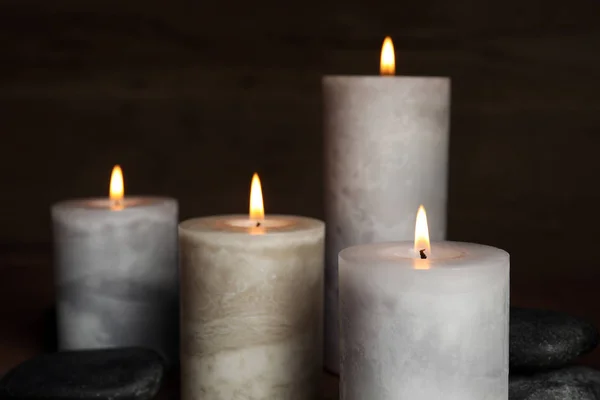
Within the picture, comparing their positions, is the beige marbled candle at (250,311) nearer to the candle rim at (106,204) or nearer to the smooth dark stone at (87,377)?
the smooth dark stone at (87,377)

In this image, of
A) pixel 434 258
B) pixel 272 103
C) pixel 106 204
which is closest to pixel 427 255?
pixel 434 258

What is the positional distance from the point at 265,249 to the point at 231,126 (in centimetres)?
73

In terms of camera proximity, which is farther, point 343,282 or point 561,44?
point 561,44

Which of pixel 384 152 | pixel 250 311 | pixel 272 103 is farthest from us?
pixel 272 103

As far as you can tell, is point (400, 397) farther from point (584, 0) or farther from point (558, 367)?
point (584, 0)

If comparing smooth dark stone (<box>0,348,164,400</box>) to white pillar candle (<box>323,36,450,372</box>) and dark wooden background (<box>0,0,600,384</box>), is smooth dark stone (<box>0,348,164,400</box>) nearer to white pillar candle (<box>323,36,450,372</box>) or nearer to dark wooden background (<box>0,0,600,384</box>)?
white pillar candle (<box>323,36,450,372</box>)

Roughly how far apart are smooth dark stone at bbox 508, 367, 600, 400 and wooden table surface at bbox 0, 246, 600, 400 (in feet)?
0.38

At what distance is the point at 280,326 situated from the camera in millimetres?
902

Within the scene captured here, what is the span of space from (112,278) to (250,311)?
0.24 m

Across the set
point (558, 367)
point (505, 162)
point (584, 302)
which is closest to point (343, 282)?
point (558, 367)

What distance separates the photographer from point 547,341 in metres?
0.95

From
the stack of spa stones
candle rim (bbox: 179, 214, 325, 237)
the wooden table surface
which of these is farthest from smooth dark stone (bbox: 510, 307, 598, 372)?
candle rim (bbox: 179, 214, 325, 237)

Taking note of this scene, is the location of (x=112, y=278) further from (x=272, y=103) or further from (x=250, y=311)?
(x=272, y=103)

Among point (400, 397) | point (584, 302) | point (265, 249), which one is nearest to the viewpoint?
point (400, 397)
